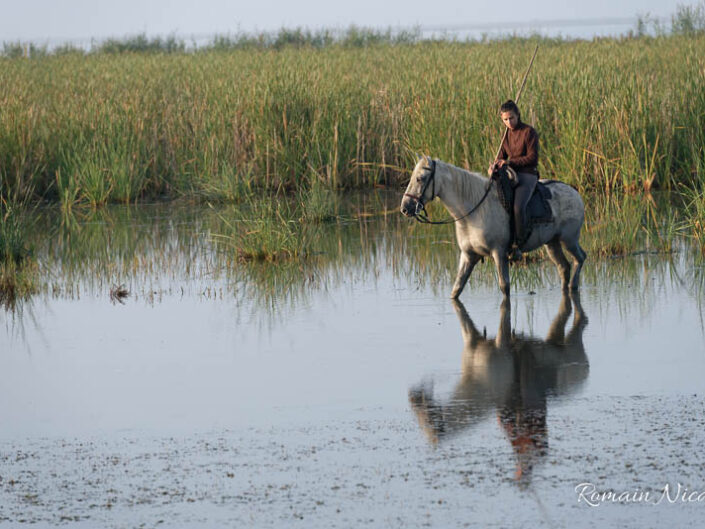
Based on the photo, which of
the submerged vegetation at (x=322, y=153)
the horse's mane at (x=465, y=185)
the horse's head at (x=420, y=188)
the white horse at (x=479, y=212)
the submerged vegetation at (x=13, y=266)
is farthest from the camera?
the submerged vegetation at (x=322, y=153)

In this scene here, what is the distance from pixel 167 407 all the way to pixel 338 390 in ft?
3.74

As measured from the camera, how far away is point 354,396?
8172 millimetres

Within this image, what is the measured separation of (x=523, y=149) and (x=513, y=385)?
145 inches

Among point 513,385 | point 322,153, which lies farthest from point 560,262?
point 322,153

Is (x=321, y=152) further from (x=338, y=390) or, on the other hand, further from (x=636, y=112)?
(x=338, y=390)

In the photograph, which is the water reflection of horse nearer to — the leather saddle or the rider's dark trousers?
the rider's dark trousers

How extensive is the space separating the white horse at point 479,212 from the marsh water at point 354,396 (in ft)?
1.39

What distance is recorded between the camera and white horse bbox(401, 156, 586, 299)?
427 inches

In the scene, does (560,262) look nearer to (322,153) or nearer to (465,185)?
(465,185)

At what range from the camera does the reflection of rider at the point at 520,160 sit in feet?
36.8

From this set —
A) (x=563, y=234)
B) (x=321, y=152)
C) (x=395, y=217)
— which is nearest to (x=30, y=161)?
(x=321, y=152)

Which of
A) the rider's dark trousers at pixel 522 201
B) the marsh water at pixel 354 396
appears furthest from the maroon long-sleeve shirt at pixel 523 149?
the marsh water at pixel 354 396

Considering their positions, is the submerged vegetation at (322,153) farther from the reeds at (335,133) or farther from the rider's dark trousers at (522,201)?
the rider's dark trousers at (522,201)

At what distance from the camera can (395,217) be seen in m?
18.2
